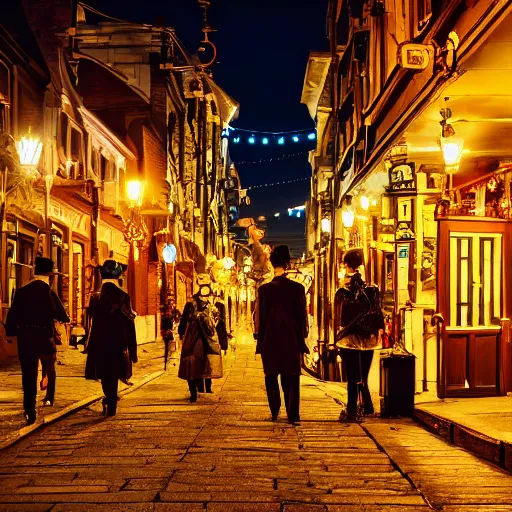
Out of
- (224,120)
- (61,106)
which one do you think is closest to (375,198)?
(61,106)

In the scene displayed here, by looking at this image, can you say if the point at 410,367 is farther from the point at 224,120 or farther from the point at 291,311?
the point at 224,120

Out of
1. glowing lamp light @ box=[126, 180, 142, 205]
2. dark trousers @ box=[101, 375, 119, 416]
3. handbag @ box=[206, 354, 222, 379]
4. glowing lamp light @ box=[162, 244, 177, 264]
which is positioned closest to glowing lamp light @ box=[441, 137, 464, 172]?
handbag @ box=[206, 354, 222, 379]

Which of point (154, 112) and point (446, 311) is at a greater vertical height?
point (154, 112)

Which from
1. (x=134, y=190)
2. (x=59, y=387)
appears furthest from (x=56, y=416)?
(x=134, y=190)

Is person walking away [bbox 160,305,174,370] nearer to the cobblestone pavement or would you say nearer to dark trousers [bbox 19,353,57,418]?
the cobblestone pavement

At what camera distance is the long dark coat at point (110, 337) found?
32.1 feet

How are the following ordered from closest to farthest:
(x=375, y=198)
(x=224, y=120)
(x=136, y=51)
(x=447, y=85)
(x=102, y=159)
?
(x=447, y=85) → (x=375, y=198) → (x=102, y=159) → (x=136, y=51) → (x=224, y=120)

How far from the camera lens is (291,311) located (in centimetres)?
934

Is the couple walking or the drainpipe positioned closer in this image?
the couple walking

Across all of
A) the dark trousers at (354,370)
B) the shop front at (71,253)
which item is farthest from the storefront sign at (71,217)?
the dark trousers at (354,370)

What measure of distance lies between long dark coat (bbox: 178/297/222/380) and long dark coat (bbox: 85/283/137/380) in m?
1.82

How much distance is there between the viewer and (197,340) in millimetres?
11945

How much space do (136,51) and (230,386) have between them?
2259cm

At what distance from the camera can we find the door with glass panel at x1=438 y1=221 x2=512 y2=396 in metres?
11.1
